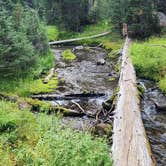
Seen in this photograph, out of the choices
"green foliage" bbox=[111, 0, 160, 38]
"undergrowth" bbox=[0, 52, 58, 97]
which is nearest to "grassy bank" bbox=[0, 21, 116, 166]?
"undergrowth" bbox=[0, 52, 58, 97]

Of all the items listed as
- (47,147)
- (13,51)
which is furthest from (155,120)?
(13,51)

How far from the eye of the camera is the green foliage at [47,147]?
7785 millimetres

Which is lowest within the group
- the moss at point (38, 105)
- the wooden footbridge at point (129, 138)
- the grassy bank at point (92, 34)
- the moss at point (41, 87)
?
the grassy bank at point (92, 34)

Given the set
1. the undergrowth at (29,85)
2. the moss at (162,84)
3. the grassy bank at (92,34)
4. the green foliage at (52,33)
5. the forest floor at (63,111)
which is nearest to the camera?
the forest floor at (63,111)

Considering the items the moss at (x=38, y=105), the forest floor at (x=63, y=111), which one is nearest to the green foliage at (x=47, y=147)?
the forest floor at (x=63, y=111)

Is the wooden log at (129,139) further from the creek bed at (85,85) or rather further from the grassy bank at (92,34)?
the grassy bank at (92,34)

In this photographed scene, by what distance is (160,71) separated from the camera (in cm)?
2323

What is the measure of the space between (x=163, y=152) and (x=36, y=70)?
13037mm

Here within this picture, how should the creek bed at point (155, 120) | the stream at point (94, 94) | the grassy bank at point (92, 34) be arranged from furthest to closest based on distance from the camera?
the grassy bank at point (92, 34)
the stream at point (94, 94)
the creek bed at point (155, 120)

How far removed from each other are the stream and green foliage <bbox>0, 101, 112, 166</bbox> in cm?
322

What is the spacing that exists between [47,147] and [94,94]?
1105 cm

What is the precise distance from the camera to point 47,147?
8.76m

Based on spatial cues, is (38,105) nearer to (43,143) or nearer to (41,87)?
(41,87)

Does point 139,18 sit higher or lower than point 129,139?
higher
